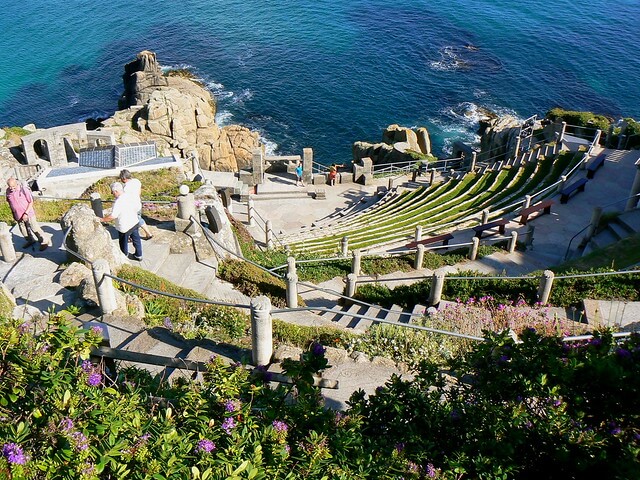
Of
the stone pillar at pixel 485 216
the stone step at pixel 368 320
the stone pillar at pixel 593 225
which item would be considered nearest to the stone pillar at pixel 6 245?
the stone step at pixel 368 320

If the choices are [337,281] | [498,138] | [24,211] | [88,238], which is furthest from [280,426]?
[498,138]

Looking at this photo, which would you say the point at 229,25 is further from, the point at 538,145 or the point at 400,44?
the point at 538,145

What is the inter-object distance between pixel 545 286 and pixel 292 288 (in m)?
6.40

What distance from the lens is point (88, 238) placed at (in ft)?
39.3

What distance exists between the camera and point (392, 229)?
23.1m

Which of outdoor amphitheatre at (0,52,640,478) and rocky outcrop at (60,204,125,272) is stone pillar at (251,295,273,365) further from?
rocky outcrop at (60,204,125,272)

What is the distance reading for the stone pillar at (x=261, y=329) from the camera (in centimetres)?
844

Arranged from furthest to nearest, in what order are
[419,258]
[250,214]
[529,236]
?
[250,214], [529,236], [419,258]

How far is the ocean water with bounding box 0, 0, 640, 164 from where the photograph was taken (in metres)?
55.4

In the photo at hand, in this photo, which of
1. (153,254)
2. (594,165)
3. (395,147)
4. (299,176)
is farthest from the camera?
(395,147)

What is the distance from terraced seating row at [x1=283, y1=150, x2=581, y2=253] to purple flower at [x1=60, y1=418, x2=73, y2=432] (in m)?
15.4

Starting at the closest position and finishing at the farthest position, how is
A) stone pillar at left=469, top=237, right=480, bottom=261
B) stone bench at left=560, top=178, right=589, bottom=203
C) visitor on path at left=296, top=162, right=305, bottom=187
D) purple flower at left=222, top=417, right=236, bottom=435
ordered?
purple flower at left=222, top=417, right=236, bottom=435 < stone pillar at left=469, top=237, right=480, bottom=261 < stone bench at left=560, top=178, right=589, bottom=203 < visitor on path at left=296, top=162, right=305, bottom=187

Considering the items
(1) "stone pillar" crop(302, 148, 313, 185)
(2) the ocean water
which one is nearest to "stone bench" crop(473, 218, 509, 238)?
(1) "stone pillar" crop(302, 148, 313, 185)

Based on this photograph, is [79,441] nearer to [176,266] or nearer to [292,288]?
[292,288]
